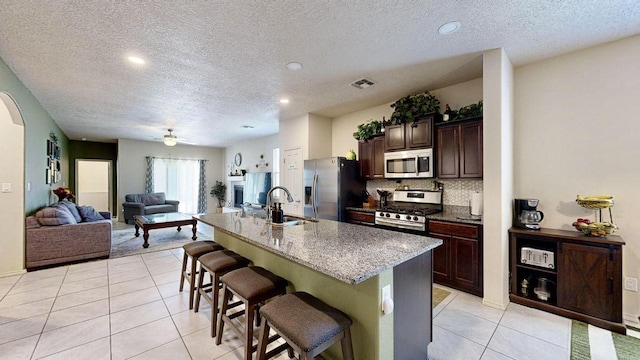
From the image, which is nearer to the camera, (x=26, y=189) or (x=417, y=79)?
(x=417, y=79)

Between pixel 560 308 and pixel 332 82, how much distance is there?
3555 millimetres

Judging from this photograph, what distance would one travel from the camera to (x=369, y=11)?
79.6 inches

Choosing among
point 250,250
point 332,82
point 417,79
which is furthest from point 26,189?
point 417,79

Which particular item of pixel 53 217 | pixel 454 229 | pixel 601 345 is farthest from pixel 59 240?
pixel 601 345

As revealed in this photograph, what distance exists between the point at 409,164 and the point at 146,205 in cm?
770

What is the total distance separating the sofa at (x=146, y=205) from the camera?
711 cm

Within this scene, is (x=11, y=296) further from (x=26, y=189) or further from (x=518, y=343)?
(x=518, y=343)

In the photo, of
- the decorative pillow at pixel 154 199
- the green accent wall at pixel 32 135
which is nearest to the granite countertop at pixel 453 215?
the green accent wall at pixel 32 135

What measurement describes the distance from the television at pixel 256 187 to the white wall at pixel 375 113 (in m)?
2.65

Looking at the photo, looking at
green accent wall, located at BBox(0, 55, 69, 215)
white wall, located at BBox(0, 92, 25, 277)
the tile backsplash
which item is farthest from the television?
white wall, located at BBox(0, 92, 25, 277)

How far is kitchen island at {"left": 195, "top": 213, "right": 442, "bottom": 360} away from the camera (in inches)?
53.9

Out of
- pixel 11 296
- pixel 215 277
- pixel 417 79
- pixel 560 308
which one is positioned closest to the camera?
pixel 215 277

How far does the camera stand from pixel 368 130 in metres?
4.34

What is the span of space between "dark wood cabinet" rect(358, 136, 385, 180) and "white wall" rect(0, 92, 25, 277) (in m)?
4.98
